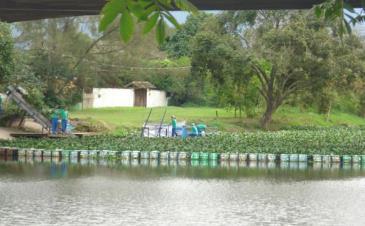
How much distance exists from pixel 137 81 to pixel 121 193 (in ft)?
141

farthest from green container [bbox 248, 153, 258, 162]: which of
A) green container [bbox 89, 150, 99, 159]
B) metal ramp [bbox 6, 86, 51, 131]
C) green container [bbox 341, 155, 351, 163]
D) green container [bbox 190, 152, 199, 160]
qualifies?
metal ramp [bbox 6, 86, 51, 131]

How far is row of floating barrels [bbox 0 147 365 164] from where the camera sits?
22.5 metres

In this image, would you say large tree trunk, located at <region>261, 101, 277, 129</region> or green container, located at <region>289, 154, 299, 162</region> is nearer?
green container, located at <region>289, 154, 299, 162</region>

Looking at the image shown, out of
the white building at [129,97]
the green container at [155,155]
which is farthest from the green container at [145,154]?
the white building at [129,97]

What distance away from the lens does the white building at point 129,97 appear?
2143 inches

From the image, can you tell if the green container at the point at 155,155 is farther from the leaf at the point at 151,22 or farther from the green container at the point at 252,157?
the leaf at the point at 151,22

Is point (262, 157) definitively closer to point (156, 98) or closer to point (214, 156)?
point (214, 156)

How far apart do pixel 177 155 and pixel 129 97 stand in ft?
121

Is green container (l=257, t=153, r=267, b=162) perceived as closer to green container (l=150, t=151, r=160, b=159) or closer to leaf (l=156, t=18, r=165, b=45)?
green container (l=150, t=151, r=160, b=159)

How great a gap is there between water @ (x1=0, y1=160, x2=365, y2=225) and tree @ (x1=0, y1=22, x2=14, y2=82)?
506cm

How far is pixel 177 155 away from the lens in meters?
22.6

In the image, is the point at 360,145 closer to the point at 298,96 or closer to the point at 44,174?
the point at 44,174

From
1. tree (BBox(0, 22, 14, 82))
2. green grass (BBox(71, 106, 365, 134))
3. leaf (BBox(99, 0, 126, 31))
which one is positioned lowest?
green grass (BBox(71, 106, 365, 134))

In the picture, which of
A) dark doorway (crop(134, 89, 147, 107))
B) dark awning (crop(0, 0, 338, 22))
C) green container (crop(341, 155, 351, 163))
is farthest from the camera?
dark doorway (crop(134, 89, 147, 107))
